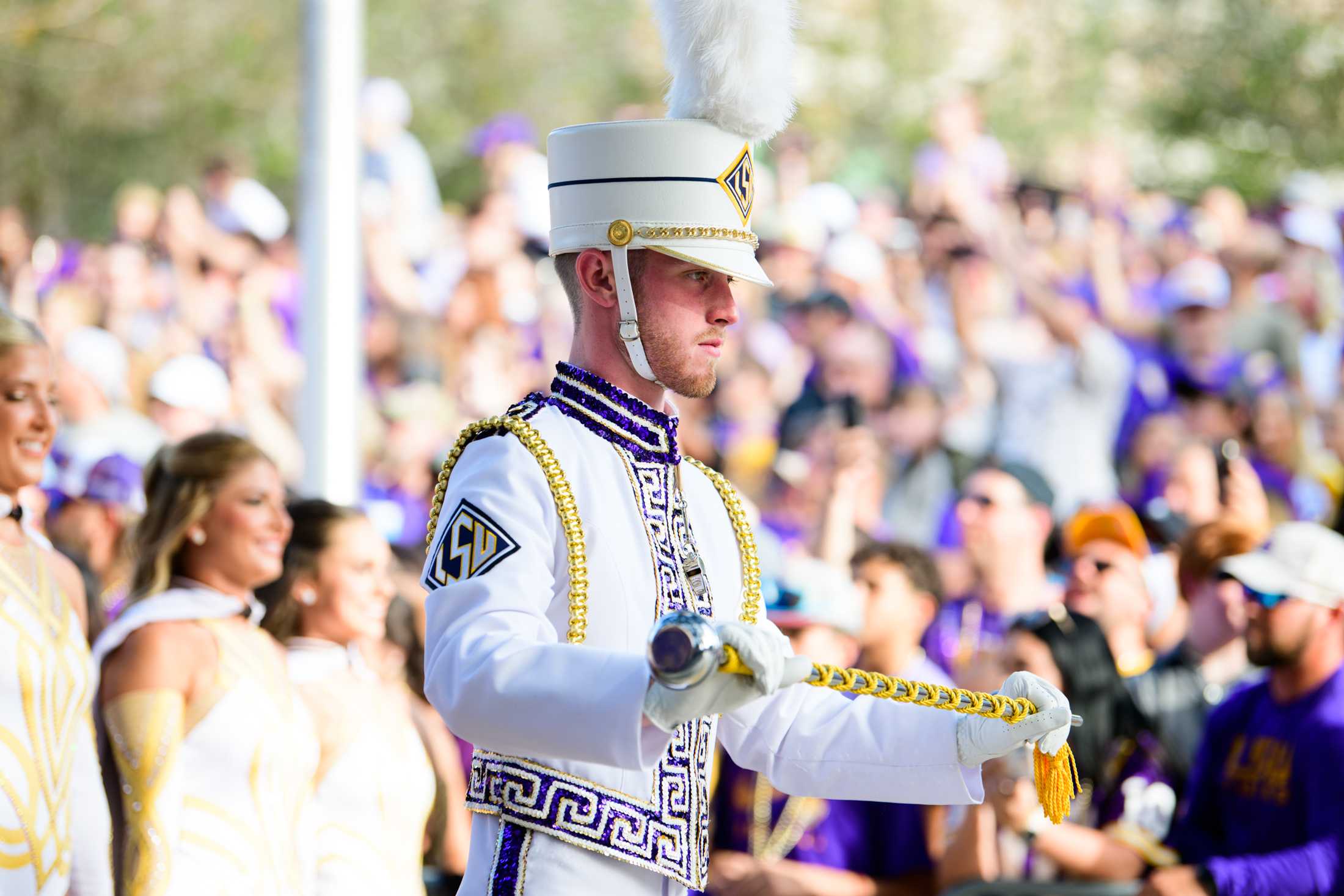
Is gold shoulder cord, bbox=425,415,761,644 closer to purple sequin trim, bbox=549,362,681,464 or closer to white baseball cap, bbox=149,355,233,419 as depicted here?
purple sequin trim, bbox=549,362,681,464

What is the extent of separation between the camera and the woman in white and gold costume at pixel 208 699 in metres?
4.39

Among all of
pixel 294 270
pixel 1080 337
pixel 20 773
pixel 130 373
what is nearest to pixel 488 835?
pixel 20 773

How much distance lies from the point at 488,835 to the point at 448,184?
759 inches

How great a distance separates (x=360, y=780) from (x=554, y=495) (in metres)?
2.22

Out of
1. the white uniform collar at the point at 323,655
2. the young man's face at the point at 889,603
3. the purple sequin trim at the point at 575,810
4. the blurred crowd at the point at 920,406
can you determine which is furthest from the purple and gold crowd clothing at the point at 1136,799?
the purple sequin trim at the point at 575,810

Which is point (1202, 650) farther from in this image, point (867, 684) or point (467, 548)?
point (467, 548)

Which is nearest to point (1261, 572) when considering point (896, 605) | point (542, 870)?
point (896, 605)

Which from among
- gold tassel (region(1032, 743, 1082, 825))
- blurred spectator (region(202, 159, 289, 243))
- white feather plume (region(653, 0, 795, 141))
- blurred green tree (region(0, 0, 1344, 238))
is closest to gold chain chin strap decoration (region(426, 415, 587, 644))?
white feather plume (region(653, 0, 795, 141))

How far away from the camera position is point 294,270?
11656mm

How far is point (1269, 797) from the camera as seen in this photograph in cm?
545

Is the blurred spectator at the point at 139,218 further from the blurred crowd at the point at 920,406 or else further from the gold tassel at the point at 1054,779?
the gold tassel at the point at 1054,779

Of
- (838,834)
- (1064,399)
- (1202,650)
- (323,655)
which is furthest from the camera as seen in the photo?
(1064,399)

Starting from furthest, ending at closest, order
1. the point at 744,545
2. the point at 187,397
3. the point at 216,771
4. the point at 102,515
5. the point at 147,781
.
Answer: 1. the point at 187,397
2. the point at 102,515
3. the point at 216,771
4. the point at 147,781
5. the point at 744,545

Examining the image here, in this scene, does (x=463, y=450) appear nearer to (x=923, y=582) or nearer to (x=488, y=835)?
(x=488, y=835)
